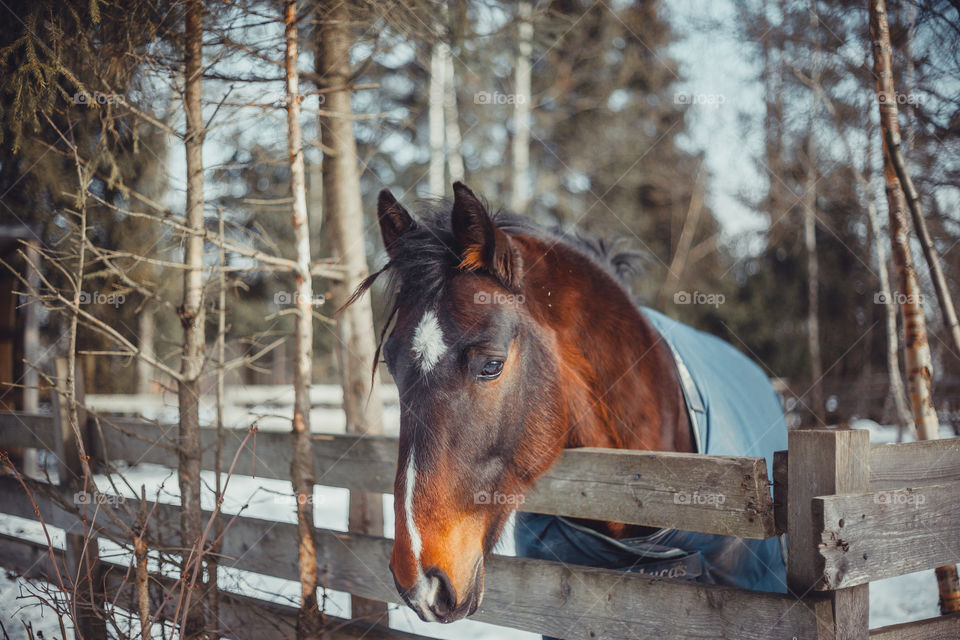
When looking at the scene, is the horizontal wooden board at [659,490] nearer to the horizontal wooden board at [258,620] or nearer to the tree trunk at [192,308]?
the tree trunk at [192,308]

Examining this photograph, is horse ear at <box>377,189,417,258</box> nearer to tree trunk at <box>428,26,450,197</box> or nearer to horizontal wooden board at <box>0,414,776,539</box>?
horizontal wooden board at <box>0,414,776,539</box>

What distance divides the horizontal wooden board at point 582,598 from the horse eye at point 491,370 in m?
0.80

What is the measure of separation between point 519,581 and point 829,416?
11.8 meters

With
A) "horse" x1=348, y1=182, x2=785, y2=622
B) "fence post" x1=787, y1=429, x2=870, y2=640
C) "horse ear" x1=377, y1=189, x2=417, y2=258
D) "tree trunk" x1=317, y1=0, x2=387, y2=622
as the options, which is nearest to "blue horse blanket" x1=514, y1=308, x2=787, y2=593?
"horse" x1=348, y1=182, x2=785, y2=622

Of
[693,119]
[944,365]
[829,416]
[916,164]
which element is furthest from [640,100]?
[916,164]

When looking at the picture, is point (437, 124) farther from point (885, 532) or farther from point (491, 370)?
point (885, 532)

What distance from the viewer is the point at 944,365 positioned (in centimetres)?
891

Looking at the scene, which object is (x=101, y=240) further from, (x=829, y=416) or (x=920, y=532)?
(x=829, y=416)

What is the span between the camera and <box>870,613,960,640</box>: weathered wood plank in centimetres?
218

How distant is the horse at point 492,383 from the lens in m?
2.02

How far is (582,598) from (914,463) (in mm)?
1281

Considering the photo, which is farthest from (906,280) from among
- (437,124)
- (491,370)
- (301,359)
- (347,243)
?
(437,124)

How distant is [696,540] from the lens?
8.82ft

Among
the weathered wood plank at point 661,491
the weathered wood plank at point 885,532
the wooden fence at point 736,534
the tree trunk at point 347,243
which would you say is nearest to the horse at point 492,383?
the weathered wood plank at point 661,491
